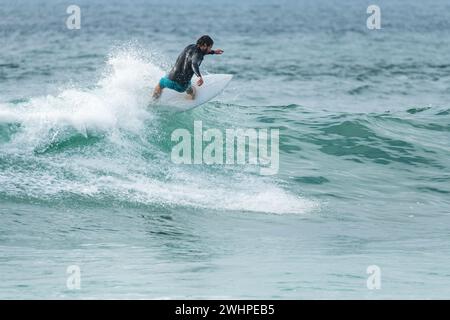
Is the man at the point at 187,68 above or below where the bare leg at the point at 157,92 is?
above

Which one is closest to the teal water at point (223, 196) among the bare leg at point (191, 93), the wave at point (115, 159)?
the wave at point (115, 159)

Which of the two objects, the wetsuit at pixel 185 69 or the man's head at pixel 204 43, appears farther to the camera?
the wetsuit at pixel 185 69

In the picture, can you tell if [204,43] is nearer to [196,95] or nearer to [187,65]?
[187,65]

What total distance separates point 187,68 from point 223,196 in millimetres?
3069

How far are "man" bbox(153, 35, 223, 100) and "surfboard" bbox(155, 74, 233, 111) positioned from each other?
0.19m

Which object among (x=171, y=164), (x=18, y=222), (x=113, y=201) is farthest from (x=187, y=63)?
(x=18, y=222)

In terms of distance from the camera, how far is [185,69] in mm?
17312

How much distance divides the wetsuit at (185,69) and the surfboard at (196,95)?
47cm

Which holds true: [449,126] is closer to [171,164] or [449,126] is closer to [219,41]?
[171,164]

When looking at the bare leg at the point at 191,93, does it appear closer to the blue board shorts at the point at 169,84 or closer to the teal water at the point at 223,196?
the blue board shorts at the point at 169,84

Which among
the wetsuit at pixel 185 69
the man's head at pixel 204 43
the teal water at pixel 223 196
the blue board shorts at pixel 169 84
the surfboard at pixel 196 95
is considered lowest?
the teal water at pixel 223 196

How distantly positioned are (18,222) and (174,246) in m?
2.67

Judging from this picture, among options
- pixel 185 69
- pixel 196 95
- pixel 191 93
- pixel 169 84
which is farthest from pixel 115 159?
pixel 196 95

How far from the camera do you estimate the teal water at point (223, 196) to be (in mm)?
10969
